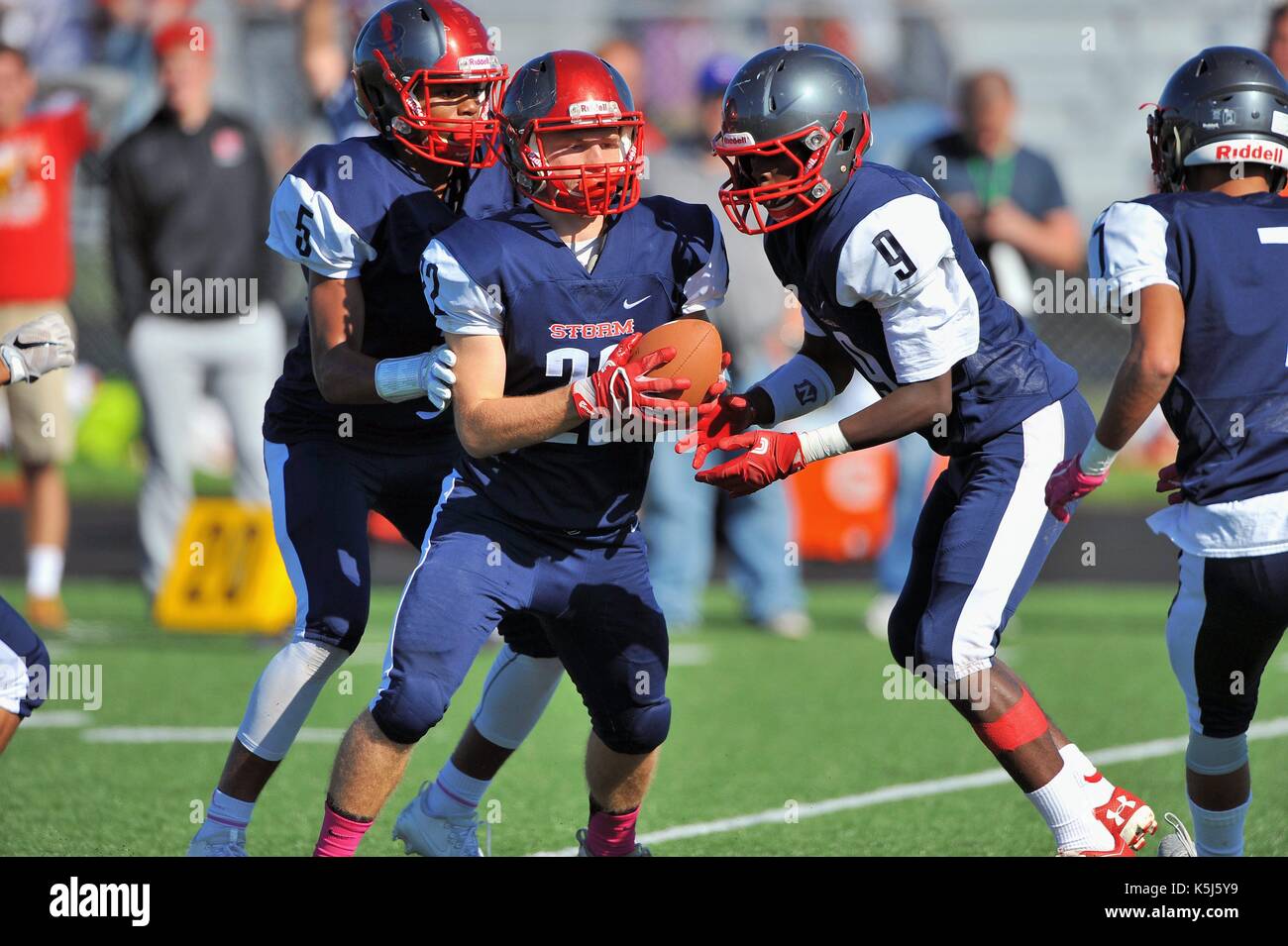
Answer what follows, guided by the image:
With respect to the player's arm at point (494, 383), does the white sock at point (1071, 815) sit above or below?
below

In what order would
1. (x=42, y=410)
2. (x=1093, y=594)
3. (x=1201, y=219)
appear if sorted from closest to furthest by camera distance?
(x=1201, y=219) < (x=42, y=410) < (x=1093, y=594)

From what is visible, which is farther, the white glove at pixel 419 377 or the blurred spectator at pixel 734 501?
the blurred spectator at pixel 734 501

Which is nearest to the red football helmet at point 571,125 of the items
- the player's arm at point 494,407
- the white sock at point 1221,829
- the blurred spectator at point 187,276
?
the player's arm at point 494,407

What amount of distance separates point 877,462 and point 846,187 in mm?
5280

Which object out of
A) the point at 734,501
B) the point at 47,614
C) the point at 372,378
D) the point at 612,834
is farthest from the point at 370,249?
the point at 47,614

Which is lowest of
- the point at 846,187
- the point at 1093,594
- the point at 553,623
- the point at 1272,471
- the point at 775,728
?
the point at 1093,594

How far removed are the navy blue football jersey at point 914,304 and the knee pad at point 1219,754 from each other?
0.84 m

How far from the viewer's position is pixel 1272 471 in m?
3.54

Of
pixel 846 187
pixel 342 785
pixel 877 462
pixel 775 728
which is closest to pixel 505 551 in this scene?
pixel 342 785

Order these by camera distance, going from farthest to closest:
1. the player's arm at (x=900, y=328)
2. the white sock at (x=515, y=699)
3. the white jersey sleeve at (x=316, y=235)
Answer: the white sock at (x=515, y=699)
the white jersey sleeve at (x=316, y=235)
the player's arm at (x=900, y=328)

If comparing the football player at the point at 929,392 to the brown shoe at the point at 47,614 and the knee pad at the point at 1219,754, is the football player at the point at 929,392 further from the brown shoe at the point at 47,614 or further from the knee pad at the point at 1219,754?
the brown shoe at the point at 47,614

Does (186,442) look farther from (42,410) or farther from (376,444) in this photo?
(376,444)

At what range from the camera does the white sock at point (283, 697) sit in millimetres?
3928

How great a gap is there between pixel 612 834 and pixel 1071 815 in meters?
1.07
